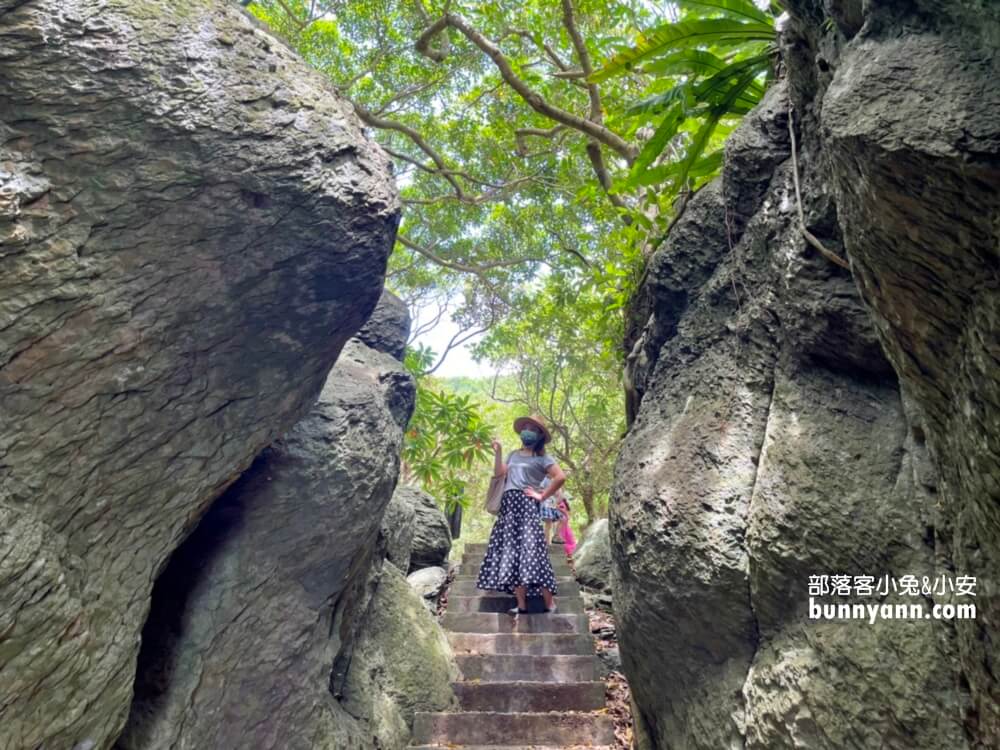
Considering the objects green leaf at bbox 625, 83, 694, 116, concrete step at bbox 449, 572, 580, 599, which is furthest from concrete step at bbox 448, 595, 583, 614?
green leaf at bbox 625, 83, 694, 116

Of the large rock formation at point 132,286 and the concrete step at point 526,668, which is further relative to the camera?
the concrete step at point 526,668

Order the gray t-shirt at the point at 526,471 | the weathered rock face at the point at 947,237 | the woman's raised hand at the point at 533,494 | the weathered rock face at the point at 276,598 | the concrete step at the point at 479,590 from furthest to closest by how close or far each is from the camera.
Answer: the concrete step at the point at 479,590
the gray t-shirt at the point at 526,471
the woman's raised hand at the point at 533,494
the weathered rock face at the point at 276,598
the weathered rock face at the point at 947,237

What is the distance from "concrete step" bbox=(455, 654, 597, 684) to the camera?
511 cm

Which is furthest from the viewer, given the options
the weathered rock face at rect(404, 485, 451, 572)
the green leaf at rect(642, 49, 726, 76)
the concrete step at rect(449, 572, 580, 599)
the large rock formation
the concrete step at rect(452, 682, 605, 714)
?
the weathered rock face at rect(404, 485, 451, 572)

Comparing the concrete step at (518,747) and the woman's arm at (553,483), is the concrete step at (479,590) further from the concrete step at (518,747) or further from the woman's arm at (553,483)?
the concrete step at (518,747)

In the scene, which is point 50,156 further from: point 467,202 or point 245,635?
point 467,202

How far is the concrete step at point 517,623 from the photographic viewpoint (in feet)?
19.3

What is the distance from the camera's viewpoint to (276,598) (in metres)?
3.46

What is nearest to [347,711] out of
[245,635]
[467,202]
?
[245,635]

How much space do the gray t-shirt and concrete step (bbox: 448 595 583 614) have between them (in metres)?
1.18

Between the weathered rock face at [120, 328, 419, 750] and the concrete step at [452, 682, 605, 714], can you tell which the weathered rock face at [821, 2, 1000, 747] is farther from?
the concrete step at [452, 682, 605, 714]

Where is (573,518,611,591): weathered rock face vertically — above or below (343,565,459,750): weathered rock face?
above

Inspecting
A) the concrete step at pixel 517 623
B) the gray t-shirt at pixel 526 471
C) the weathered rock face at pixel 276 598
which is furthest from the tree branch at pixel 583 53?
the concrete step at pixel 517 623

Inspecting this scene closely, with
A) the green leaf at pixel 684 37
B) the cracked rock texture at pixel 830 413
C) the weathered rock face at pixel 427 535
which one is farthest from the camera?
the weathered rock face at pixel 427 535
